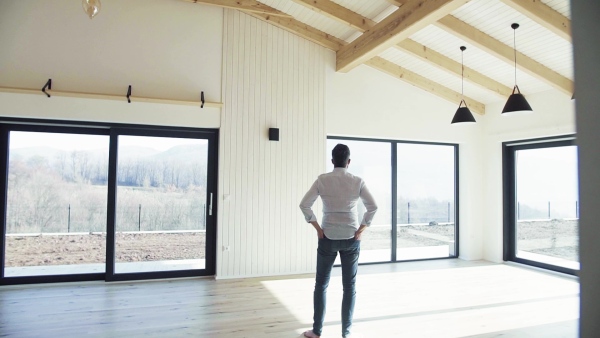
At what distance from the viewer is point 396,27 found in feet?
13.6

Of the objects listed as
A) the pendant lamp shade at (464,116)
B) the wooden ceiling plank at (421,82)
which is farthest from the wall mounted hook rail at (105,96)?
the pendant lamp shade at (464,116)

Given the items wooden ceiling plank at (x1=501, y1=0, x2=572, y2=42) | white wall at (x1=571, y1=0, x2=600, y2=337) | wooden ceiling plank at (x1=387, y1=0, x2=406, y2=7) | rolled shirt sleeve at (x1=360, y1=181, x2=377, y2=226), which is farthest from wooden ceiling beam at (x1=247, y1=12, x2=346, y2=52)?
white wall at (x1=571, y1=0, x2=600, y2=337)

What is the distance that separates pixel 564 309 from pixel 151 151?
206 inches

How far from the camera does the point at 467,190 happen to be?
6.46 meters

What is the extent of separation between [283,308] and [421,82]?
4288 millimetres

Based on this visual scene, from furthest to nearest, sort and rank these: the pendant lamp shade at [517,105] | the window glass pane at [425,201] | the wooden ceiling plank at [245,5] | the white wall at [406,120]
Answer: the window glass pane at [425,201] → the white wall at [406,120] → the wooden ceiling plank at [245,5] → the pendant lamp shade at [517,105]

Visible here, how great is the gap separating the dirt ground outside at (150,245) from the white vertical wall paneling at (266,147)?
23.8 inches

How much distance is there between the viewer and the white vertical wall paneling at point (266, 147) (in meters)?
4.99

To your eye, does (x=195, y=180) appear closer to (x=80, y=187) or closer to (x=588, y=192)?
(x=80, y=187)

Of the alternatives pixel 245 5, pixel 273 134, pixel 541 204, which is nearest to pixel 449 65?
pixel 541 204

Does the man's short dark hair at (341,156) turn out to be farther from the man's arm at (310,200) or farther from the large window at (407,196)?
the large window at (407,196)

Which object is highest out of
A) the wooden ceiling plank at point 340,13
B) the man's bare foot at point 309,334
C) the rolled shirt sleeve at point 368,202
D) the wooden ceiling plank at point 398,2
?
the wooden ceiling plank at point 340,13

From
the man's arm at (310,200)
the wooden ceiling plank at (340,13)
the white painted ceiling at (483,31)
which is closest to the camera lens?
the man's arm at (310,200)

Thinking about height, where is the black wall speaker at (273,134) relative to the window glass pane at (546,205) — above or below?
above
